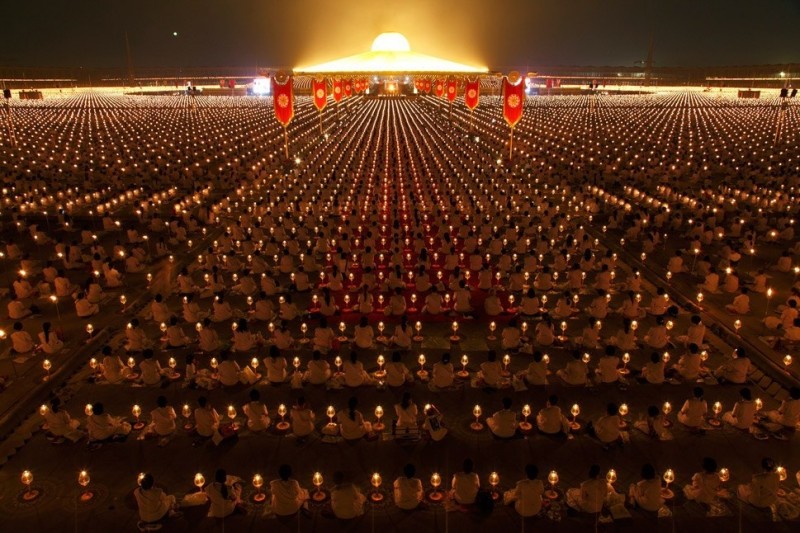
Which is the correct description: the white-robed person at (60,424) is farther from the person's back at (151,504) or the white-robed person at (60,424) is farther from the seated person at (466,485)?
the seated person at (466,485)

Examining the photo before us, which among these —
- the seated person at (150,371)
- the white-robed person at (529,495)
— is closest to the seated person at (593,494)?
→ the white-robed person at (529,495)

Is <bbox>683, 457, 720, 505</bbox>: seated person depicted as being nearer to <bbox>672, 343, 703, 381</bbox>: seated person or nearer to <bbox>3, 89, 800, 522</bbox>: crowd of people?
<bbox>3, 89, 800, 522</bbox>: crowd of people

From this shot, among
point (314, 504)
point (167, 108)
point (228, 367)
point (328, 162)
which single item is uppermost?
point (167, 108)

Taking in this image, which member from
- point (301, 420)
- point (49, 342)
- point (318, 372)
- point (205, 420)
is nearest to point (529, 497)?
point (301, 420)

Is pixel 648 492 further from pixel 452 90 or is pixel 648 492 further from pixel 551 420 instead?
pixel 452 90

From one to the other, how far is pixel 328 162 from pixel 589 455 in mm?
24327

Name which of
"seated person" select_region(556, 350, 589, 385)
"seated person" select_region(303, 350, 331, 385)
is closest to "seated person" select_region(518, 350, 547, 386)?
"seated person" select_region(556, 350, 589, 385)

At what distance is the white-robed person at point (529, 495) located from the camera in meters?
7.00

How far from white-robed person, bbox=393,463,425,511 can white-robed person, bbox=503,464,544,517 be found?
1231 millimetres

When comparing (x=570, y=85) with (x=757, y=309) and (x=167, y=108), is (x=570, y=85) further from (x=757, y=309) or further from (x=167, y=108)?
(x=757, y=309)

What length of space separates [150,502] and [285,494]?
163 centimetres

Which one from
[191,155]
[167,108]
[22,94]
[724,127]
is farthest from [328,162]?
[22,94]

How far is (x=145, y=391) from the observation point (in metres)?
10.1

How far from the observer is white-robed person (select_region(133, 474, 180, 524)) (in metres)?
6.95
